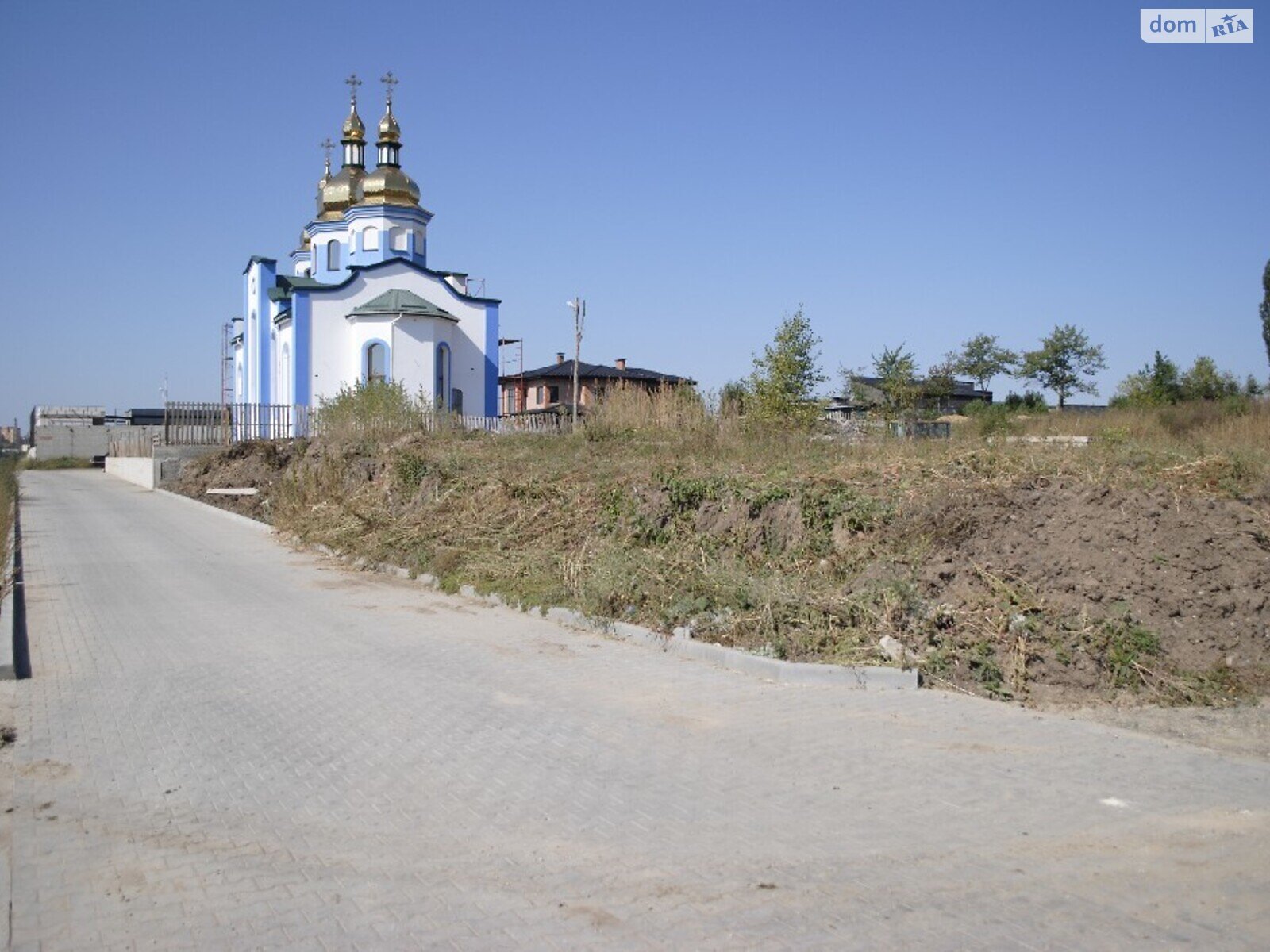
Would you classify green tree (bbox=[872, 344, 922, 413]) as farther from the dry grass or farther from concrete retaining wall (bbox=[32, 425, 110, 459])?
concrete retaining wall (bbox=[32, 425, 110, 459])

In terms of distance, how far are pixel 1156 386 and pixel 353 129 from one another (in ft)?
133

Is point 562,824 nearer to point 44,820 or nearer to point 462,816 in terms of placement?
point 462,816

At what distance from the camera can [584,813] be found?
18.0 ft

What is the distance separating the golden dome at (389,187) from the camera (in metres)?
48.5

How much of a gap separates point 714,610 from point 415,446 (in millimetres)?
11133

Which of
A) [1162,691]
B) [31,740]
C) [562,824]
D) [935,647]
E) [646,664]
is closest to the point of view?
[562,824]

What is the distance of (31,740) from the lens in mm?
6762

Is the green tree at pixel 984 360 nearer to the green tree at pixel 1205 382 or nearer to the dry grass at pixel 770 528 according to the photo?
the green tree at pixel 1205 382

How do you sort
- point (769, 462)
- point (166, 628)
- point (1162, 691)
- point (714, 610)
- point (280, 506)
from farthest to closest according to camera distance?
point (280, 506), point (769, 462), point (166, 628), point (714, 610), point (1162, 691)

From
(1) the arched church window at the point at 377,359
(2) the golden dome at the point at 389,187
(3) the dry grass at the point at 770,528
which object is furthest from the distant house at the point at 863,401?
(2) the golden dome at the point at 389,187

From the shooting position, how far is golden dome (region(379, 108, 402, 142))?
4884cm

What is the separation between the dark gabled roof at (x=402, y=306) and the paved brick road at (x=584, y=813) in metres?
37.6

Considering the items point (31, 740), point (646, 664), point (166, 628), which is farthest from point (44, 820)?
point (166, 628)

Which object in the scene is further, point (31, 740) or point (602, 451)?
point (602, 451)
